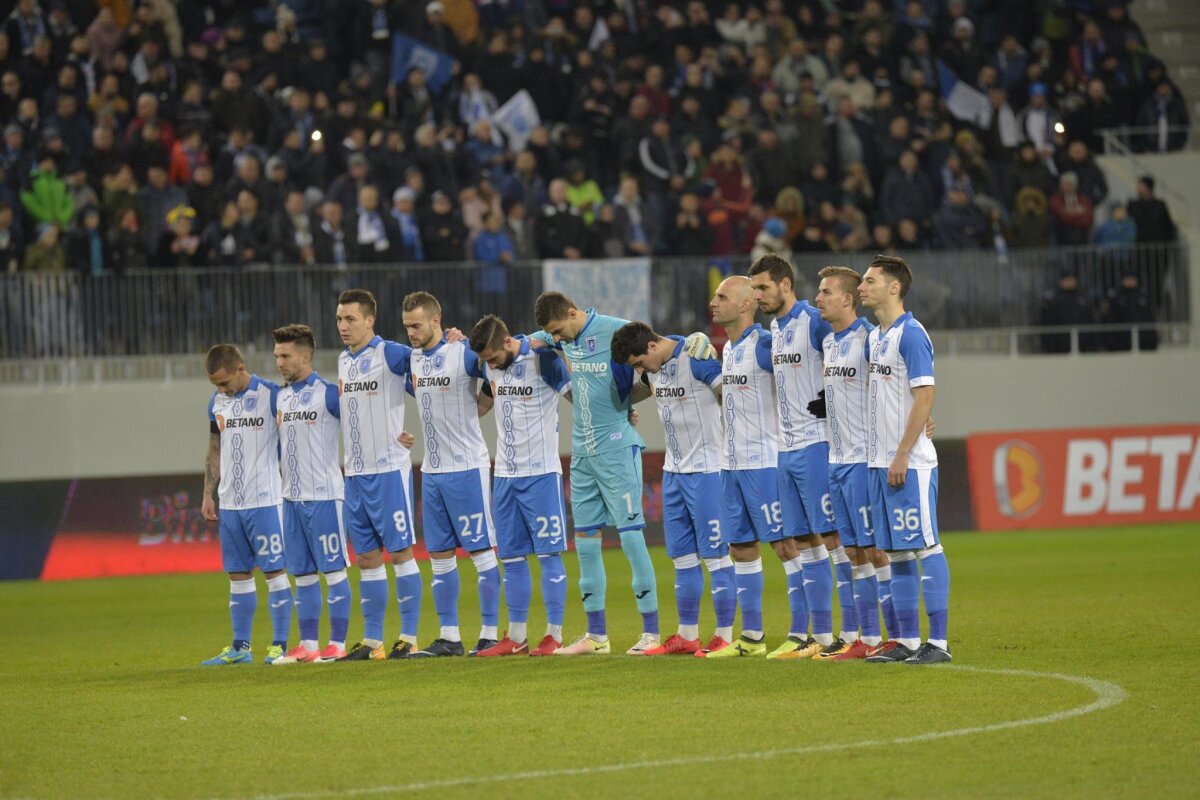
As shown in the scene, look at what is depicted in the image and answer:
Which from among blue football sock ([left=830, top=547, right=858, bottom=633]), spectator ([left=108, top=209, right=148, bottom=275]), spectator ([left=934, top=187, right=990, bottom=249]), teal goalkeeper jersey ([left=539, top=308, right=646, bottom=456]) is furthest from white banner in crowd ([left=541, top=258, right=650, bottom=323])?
blue football sock ([left=830, top=547, right=858, bottom=633])

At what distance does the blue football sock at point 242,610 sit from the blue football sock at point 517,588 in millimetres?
1766

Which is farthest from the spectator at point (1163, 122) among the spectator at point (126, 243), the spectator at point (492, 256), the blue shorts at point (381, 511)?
the blue shorts at point (381, 511)

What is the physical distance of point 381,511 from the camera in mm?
11906

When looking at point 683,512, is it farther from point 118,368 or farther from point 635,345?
point 118,368

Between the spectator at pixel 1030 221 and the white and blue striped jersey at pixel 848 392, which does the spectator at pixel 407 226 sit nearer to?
the spectator at pixel 1030 221

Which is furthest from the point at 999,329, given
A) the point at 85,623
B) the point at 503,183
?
the point at 85,623

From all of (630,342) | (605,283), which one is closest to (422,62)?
(605,283)

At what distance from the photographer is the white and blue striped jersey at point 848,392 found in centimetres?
1050

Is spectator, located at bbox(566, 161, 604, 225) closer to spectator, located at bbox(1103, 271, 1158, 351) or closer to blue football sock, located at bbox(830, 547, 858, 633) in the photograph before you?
spectator, located at bbox(1103, 271, 1158, 351)

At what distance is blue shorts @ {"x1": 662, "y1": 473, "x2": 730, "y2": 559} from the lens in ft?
37.0

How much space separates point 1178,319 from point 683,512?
14.5m

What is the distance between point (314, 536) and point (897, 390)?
4165 mm

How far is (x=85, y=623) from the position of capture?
52.0 feet

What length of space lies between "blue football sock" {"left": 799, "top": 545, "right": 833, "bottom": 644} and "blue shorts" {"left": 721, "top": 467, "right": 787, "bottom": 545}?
0.76 ft
